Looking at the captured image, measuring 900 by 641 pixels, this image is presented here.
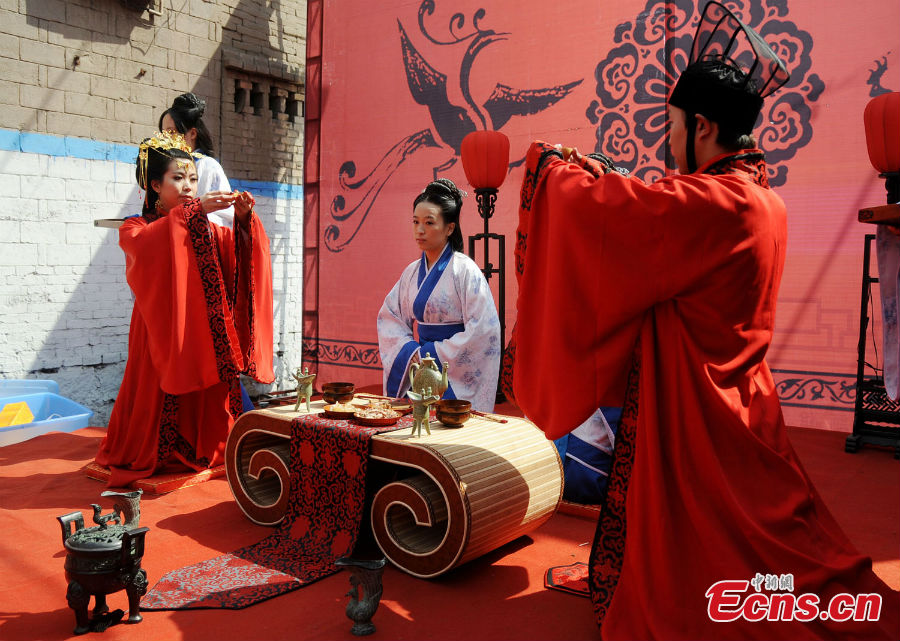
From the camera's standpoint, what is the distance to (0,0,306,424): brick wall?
6.03 meters

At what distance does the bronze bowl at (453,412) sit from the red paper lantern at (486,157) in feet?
11.1

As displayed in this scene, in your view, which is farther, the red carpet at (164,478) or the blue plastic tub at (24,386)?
the blue plastic tub at (24,386)

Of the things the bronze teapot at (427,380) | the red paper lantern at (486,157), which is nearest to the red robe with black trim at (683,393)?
the bronze teapot at (427,380)

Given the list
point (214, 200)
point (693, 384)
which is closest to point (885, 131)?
point (693, 384)

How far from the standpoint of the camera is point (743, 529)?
2000 mm

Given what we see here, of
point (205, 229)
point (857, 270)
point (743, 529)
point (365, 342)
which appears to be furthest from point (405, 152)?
point (743, 529)

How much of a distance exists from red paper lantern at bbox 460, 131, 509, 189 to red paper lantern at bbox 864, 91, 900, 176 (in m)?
2.73

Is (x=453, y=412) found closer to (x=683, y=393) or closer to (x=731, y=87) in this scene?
(x=683, y=393)

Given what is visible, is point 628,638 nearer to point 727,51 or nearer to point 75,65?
point 727,51

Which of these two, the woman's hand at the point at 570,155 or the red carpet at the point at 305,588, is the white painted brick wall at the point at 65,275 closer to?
the red carpet at the point at 305,588

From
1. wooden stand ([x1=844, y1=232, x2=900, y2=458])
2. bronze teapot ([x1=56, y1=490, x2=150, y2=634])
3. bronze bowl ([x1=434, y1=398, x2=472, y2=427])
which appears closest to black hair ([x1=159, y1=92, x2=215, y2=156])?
bronze bowl ([x1=434, y1=398, x2=472, y2=427])

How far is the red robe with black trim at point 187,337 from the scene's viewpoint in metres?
3.97

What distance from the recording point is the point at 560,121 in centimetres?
634

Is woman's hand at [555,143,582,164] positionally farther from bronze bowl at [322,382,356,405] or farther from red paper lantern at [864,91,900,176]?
red paper lantern at [864,91,900,176]
